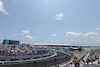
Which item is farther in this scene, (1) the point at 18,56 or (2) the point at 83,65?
(1) the point at 18,56

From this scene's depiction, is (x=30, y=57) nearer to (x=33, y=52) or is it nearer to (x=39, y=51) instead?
(x=33, y=52)

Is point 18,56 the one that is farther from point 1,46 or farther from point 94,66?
point 94,66

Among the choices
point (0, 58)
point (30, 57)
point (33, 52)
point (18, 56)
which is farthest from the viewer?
point (33, 52)

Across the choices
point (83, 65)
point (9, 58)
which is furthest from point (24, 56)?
point (83, 65)

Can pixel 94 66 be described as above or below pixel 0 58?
above

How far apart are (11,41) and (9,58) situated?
41.8 meters

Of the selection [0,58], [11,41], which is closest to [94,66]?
[0,58]

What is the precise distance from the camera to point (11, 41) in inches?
2149

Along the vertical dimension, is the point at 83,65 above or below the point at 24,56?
above

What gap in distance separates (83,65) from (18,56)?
16287 mm

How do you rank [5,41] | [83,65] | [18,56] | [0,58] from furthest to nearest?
[5,41] → [18,56] → [0,58] → [83,65]

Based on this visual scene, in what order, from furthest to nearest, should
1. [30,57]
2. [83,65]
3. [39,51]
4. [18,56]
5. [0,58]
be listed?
1. [39,51]
2. [30,57]
3. [18,56]
4. [0,58]
5. [83,65]

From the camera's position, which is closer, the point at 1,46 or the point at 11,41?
the point at 1,46

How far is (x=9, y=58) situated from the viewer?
697 inches
